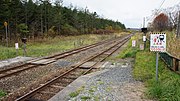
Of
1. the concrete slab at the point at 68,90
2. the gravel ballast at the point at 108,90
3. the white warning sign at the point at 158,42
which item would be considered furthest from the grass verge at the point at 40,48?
the white warning sign at the point at 158,42

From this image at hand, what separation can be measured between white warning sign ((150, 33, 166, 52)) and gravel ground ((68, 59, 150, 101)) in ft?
4.69

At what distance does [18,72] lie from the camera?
1000cm

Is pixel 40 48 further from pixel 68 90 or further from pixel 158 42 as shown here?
pixel 158 42

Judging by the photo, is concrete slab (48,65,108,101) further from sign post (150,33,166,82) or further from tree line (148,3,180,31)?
tree line (148,3,180,31)

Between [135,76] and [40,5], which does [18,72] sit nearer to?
[135,76]

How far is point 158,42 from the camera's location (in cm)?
668

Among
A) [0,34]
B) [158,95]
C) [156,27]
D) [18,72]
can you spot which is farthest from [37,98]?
[156,27]

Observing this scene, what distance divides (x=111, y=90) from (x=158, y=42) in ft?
7.15

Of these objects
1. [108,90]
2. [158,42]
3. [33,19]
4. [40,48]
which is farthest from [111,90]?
[33,19]

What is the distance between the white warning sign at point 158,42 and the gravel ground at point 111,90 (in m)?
1.43

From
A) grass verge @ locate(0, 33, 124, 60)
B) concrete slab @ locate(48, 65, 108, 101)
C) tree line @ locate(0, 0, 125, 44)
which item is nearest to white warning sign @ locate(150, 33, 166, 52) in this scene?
concrete slab @ locate(48, 65, 108, 101)

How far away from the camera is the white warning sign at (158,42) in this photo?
6.58 meters

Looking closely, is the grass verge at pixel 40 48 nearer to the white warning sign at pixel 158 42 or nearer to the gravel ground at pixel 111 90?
the gravel ground at pixel 111 90

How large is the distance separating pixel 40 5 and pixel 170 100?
4028 cm
